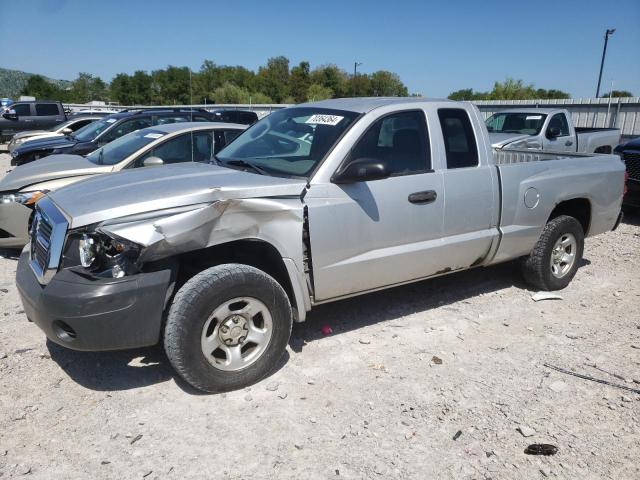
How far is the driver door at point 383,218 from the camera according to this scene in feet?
12.1

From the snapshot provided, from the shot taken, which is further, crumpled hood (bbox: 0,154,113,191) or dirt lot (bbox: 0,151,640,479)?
crumpled hood (bbox: 0,154,113,191)

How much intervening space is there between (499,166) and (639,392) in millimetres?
2094

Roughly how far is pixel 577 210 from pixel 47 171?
608cm

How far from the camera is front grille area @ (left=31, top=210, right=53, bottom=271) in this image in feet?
11.0

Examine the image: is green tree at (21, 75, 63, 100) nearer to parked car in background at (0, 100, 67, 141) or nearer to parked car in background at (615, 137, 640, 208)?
parked car in background at (0, 100, 67, 141)

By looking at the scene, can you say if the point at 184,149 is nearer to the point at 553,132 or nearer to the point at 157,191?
the point at 157,191

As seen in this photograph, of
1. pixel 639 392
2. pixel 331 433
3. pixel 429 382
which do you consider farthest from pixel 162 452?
pixel 639 392

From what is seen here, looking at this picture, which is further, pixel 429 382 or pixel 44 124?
pixel 44 124

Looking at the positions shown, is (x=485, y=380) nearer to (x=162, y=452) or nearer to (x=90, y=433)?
(x=162, y=452)

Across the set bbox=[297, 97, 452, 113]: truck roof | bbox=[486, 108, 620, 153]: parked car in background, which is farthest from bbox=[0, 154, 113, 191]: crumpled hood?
bbox=[486, 108, 620, 153]: parked car in background

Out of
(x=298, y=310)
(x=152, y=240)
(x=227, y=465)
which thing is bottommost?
(x=227, y=465)

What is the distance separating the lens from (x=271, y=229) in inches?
136

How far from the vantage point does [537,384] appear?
11.9 feet

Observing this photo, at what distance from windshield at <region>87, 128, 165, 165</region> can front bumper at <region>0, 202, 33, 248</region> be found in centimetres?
113
